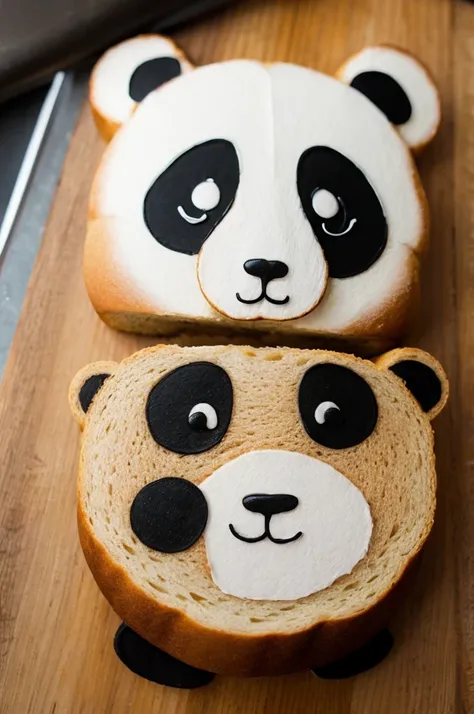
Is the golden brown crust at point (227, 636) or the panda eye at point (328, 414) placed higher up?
the panda eye at point (328, 414)

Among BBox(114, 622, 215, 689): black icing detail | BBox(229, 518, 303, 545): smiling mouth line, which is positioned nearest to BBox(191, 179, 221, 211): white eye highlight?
BBox(229, 518, 303, 545): smiling mouth line

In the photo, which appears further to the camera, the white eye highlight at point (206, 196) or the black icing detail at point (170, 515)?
the white eye highlight at point (206, 196)

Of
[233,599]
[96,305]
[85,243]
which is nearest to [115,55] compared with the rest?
[85,243]

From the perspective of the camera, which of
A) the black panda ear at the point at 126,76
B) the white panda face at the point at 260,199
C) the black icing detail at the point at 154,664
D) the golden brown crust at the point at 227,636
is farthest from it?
the black panda ear at the point at 126,76

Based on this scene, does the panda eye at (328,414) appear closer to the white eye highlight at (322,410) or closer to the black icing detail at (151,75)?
the white eye highlight at (322,410)

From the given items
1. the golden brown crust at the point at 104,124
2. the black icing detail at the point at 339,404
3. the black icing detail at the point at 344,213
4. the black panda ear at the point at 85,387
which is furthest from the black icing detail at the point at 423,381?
the golden brown crust at the point at 104,124

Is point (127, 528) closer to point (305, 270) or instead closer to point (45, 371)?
point (45, 371)

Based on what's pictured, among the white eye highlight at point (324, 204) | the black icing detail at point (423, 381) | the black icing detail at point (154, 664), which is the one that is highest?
the white eye highlight at point (324, 204)
